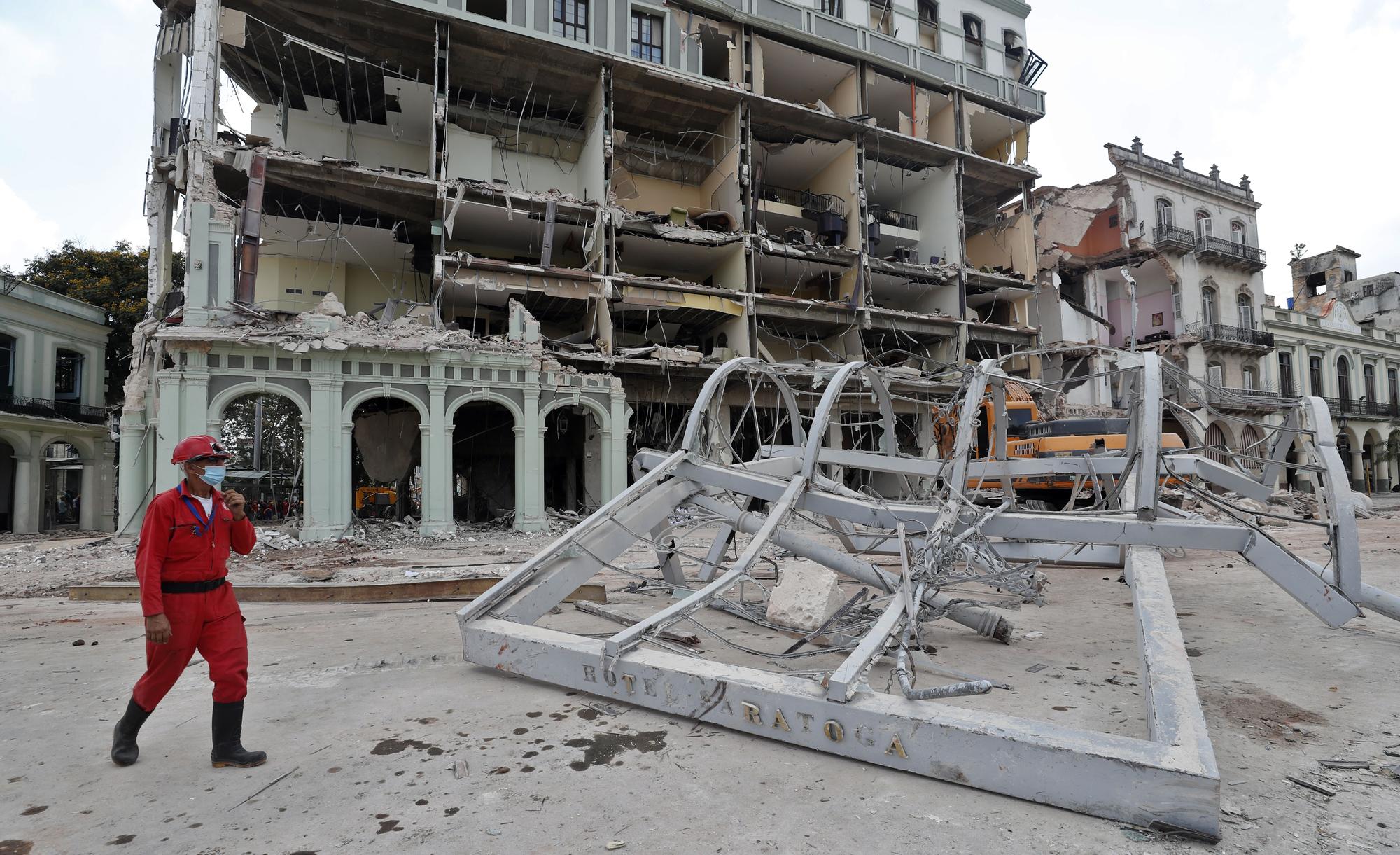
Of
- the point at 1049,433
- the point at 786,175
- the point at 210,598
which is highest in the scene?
the point at 786,175

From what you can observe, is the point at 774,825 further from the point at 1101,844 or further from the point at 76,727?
the point at 76,727

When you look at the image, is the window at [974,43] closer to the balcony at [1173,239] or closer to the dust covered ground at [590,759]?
the balcony at [1173,239]

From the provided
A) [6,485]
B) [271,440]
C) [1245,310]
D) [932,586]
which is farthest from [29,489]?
[1245,310]

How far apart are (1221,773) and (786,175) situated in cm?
2689

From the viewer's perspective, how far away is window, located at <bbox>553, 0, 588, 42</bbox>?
20719mm

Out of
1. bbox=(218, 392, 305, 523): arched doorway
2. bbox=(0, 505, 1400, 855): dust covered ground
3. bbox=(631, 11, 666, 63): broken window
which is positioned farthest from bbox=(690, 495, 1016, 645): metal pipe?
bbox=(218, 392, 305, 523): arched doorway

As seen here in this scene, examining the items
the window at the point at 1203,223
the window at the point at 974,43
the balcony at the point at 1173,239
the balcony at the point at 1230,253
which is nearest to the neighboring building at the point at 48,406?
the window at the point at 974,43

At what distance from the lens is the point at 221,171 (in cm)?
1762

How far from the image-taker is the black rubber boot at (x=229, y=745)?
3.19 meters

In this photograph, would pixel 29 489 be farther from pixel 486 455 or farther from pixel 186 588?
pixel 186 588

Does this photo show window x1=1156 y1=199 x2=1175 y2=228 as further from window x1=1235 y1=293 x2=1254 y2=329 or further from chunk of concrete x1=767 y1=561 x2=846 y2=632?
chunk of concrete x1=767 y1=561 x2=846 y2=632

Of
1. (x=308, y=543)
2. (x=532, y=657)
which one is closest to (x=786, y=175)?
(x=308, y=543)

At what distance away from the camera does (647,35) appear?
72.4ft

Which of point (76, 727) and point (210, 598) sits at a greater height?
point (210, 598)
